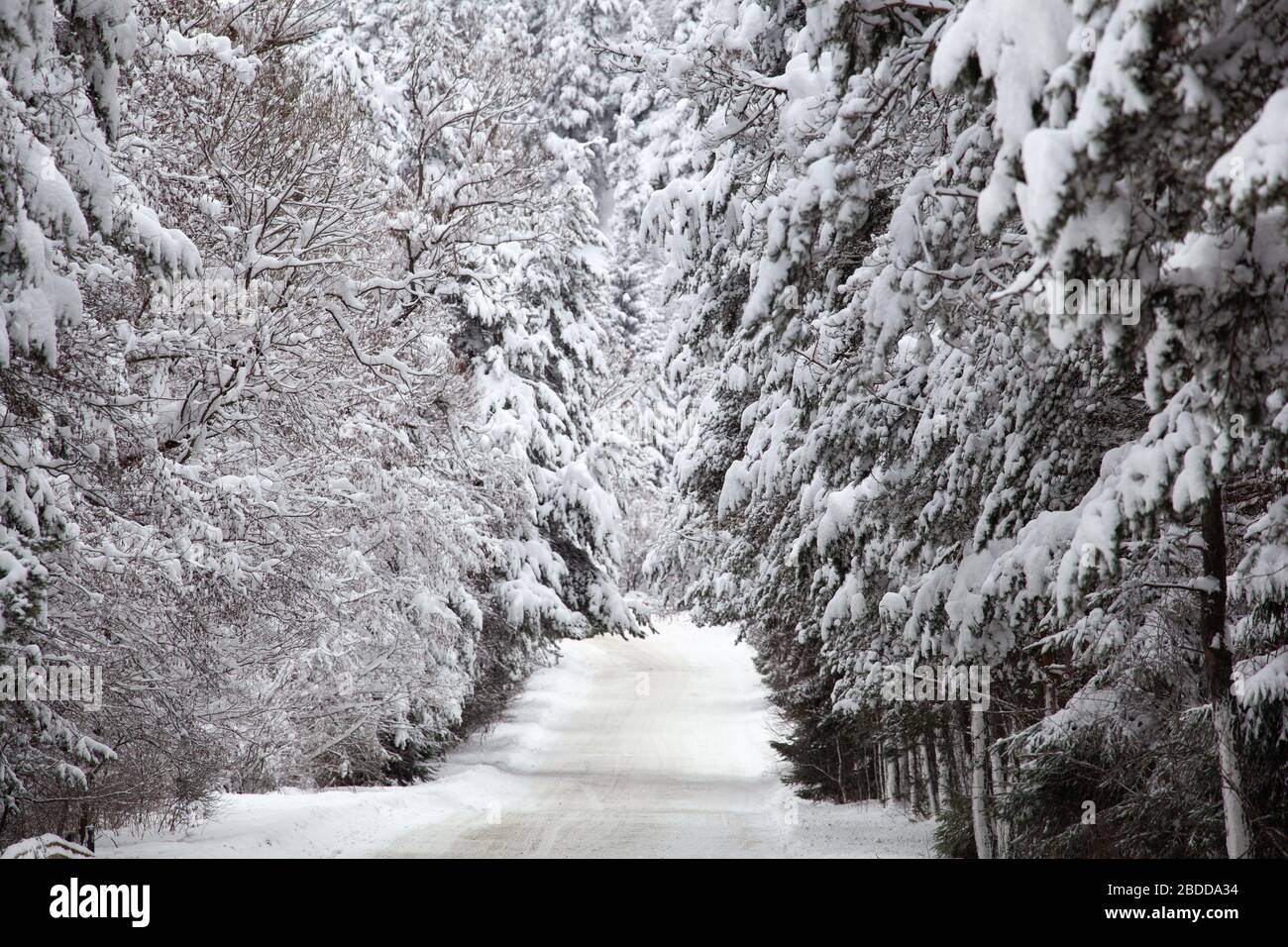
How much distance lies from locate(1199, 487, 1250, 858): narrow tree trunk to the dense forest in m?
0.03

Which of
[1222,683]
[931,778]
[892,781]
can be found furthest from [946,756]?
[1222,683]

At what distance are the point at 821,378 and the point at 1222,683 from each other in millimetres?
3233

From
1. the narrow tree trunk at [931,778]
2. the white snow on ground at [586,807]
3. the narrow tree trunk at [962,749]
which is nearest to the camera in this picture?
the narrow tree trunk at [962,749]

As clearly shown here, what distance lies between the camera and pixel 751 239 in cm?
906

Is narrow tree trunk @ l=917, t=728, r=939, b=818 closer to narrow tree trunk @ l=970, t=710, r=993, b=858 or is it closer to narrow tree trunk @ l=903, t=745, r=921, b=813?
narrow tree trunk @ l=903, t=745, r=921, b=813

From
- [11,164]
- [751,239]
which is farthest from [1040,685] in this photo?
[11,164]

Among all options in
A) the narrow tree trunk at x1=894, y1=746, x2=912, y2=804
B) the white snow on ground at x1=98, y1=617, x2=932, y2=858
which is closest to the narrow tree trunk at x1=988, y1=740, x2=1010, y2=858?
the white snow on ground at x1=98, y1=617, x2=932, y2=858

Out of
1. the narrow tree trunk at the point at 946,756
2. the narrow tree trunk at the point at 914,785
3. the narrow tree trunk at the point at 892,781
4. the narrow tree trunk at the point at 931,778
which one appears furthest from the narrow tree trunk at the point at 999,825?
the narrow tree trunk at the point at 892,781

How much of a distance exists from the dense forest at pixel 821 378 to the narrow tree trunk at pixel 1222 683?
0.08 ft

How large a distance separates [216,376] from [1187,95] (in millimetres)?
7719

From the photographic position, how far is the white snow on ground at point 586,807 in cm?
1352

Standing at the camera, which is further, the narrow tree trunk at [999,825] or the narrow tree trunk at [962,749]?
the narrow tree trunk at [962,749]

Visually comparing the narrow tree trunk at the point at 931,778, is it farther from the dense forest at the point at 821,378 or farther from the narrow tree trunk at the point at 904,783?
the narrow tree trunk at the point at 904,783

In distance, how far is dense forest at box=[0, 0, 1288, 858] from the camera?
452cm
